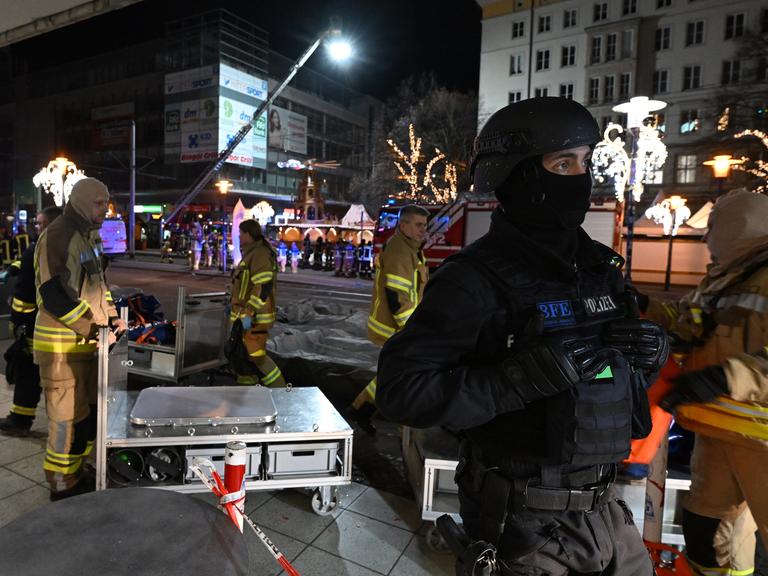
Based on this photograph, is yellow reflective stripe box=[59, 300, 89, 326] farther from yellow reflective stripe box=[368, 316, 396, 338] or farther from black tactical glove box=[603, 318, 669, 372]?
black tactical glove box=[603, 318, 669, 372]

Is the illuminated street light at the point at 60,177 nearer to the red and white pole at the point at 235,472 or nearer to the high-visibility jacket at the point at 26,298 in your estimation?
the high-visibility jacket at the point at 26,298

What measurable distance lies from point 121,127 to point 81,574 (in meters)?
60.3

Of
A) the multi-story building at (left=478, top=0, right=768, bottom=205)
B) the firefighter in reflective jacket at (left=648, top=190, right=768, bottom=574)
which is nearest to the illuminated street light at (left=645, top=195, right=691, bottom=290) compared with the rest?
the multi-story building at (left=478, top=0, right=768, bottom=205)

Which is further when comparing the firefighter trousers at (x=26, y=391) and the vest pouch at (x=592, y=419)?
the firefighter trousers at (x=26, y=391)

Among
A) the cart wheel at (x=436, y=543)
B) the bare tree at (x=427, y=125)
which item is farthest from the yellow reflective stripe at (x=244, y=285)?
the bare tree at (x=427, y=125)

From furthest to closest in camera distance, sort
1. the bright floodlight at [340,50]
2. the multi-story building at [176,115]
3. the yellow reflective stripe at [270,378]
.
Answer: the multi-story building at [176,115] → the bright floodlight at [340,50] → the yellow reflective stripe at [270,378]

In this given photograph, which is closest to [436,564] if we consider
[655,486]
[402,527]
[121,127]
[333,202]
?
[402,527]

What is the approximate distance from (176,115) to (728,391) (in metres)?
53.4

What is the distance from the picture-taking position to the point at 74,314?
10.7 feet

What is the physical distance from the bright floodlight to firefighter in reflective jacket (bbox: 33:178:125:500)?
10302mm

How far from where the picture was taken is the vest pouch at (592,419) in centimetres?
140

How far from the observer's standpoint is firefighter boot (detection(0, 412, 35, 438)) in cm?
434

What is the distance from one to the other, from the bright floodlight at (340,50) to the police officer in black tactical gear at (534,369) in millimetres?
12051

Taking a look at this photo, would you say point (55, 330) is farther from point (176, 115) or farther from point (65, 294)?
point (176, 115)
